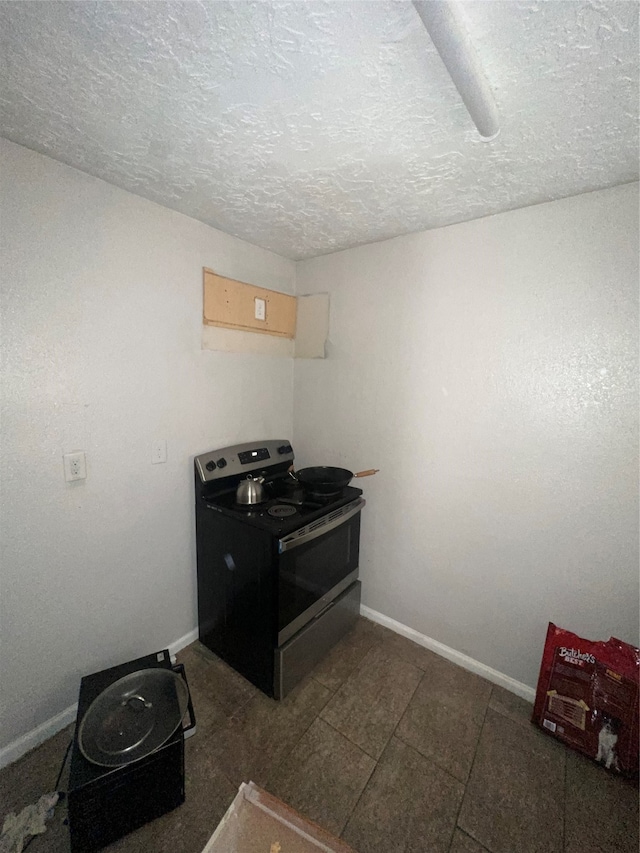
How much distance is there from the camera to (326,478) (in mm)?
1958

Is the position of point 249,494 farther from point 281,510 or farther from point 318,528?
point 318,528

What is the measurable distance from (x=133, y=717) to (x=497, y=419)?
1896 mm

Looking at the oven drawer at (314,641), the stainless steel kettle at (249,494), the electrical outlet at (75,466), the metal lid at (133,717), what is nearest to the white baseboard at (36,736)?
the metal lid at (133,717)

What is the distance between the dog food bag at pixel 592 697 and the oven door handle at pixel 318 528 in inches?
39.2

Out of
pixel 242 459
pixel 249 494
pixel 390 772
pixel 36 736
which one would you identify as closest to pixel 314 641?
pixel 390 772

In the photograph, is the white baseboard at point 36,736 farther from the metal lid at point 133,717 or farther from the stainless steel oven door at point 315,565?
the stainless steel oven door at point 315,565

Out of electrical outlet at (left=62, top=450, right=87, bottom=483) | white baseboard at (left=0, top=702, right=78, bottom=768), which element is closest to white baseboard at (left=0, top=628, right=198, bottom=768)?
white baseboard at (left=0, top=702, right=78, bottom=768)

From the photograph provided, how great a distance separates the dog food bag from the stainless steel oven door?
0.97 metres

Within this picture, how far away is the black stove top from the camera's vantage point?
1462 mm

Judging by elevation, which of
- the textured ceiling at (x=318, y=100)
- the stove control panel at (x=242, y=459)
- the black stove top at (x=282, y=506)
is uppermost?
the textured ceiling at (x=318, y=100)

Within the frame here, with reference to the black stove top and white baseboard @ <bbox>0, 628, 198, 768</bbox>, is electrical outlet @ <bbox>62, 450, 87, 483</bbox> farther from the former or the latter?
white baseboard @ <bbox>0, 628, 198, 768</bbox>

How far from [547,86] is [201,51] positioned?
85 cm

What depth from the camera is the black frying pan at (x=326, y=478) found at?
Result: 177cm

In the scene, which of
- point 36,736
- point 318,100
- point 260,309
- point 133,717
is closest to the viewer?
point 318,100
